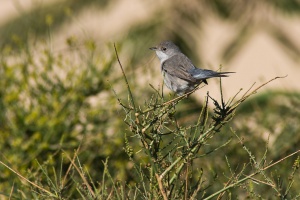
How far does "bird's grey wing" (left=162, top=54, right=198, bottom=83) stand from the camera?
4996 millimetres

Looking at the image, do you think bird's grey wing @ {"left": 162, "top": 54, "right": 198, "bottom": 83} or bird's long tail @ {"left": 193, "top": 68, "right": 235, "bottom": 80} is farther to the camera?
bird's grey wing @ {"left": 162, "top": 54, "right": 198, "bottom": 83}

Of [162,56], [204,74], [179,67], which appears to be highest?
[204,74]

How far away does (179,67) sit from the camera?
17.3 ft

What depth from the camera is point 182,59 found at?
5484mm

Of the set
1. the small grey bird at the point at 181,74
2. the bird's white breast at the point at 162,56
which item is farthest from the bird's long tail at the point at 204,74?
the bird's white breast at the point at 162,56

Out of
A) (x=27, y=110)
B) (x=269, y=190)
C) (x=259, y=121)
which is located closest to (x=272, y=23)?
Result: (x=259, y=121)

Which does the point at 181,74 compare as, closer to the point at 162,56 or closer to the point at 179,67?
the point at 179,67

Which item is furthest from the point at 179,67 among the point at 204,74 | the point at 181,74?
the point at 204,74

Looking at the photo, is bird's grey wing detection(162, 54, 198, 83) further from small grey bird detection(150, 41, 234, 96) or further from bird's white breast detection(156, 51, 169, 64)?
bird's white breast detection(156, 51, 169, 64)

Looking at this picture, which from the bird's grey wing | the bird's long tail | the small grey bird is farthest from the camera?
the bird's grey wing

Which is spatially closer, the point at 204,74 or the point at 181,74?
the point at 204,74

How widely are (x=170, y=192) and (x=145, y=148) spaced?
0.28 meters

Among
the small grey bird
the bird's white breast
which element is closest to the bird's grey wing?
the small grey bird

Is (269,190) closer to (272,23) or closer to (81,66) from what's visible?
(81,66)
